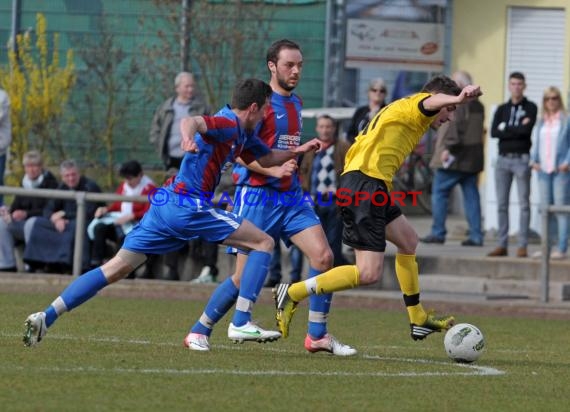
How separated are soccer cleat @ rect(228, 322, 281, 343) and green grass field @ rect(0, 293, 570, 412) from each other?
13cm

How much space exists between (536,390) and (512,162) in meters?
9.35

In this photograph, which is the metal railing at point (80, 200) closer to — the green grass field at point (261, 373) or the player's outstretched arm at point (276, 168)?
the green grass field at point (261, 373)

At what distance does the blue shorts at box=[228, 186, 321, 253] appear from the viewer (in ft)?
38.3

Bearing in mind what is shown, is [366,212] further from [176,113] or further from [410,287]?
[176,113]

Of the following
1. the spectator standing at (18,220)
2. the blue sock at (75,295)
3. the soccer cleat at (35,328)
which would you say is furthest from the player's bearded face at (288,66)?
the spectator standing at (18,220)

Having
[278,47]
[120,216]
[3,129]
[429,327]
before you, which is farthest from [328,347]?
[3,129]

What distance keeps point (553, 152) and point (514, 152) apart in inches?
18.8

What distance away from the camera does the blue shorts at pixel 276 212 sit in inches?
460

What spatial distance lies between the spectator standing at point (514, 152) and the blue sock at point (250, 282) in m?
7.85

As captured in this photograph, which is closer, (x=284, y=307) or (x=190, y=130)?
(x=190, y=130)

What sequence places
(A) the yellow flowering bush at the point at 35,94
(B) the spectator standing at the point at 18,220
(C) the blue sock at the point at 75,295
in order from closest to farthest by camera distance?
(C) the blue sock at the point at 75,295, (B) the spectator standing at the point at 18,220, (A) the yellow flowering bush at the point at 35,94

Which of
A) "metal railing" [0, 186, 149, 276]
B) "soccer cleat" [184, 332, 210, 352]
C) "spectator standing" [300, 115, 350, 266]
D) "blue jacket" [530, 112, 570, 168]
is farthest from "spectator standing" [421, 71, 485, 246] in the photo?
"soccer cleat" [184, 332, 210, 352]

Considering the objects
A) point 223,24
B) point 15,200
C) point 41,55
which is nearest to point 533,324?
point 15,200

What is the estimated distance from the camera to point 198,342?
11.0 metres
